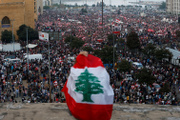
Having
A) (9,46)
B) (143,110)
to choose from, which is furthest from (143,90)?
(9,46)

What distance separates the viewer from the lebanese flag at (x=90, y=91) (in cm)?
515

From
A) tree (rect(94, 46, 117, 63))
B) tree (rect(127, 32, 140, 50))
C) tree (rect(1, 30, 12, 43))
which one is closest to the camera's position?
tree (rect(94, 46, 117, 63))

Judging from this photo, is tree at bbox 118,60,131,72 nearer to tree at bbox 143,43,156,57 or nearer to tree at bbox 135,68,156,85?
tree at bbox 135,68,156,85

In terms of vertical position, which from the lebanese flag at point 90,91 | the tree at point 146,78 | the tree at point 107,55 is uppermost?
the lebanese flag at point 90,91

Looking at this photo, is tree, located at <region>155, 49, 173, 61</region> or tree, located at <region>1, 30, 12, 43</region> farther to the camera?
tree, located at <region>1, 30, 12, 43</region>

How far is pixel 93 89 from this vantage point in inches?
202

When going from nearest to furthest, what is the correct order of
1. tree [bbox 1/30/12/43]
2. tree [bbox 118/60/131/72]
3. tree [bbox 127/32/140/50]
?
1. tree [bbox 118/60/131/72]
2. tree [bbox 127/32/140/50]
3. tree [bbox 1/30/12/43]

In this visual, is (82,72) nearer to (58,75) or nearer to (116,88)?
(116,88)

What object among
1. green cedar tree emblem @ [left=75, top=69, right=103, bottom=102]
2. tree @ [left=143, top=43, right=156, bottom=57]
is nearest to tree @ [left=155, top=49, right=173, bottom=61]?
tree @ [left=143, top=43, right=156, bottom=57]

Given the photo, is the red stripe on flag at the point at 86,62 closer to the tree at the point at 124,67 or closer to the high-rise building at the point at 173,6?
the tree at the point at 124,67

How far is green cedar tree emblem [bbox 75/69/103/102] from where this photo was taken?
201 inches

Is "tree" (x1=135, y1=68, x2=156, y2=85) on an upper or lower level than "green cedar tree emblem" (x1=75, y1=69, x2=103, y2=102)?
lower

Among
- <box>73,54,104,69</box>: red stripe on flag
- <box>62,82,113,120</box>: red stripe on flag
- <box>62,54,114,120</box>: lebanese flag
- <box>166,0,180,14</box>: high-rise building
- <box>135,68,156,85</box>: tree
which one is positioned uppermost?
<box>166,0,180,14</box>: high-rise building

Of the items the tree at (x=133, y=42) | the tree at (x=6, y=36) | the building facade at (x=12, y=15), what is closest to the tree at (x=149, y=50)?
the tree at (x=133, y=42)
